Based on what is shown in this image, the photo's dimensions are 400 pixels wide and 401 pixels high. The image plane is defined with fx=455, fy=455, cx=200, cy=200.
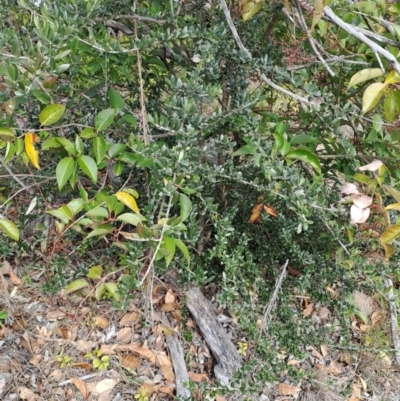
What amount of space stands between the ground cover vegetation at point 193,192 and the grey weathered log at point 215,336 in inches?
1.6

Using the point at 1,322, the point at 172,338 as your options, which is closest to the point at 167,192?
the point at 172,338

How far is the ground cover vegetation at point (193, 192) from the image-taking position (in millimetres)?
1232

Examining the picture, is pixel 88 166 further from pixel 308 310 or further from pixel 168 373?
pixel 308 310

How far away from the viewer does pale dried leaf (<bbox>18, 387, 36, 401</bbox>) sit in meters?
1.61

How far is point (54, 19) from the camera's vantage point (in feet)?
3.93

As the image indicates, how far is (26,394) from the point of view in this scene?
1.62 m

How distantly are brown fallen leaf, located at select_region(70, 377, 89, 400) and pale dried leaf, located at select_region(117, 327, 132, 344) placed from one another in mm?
227

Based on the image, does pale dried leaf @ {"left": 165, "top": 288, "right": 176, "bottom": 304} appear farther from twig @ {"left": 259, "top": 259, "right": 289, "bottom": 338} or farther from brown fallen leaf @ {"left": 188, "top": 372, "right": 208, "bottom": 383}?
twig @ {"left": 259, "top": 259, "right": 289, "bottom": 338}

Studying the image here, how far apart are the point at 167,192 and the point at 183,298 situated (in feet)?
2.52

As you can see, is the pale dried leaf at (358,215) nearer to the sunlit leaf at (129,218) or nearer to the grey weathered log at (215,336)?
the sunlit leaf at (129,218)

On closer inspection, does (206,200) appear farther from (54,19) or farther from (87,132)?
(54,19)

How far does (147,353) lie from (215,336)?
0.92ft

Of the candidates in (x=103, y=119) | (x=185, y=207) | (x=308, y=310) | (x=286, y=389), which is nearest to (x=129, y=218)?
(x=185, y=207)

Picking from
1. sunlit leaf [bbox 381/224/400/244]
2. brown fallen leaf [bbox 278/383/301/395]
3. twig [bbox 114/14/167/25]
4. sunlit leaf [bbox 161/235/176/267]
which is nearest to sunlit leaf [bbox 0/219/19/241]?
sunlit leaf [bbox 161/235/176/267]
